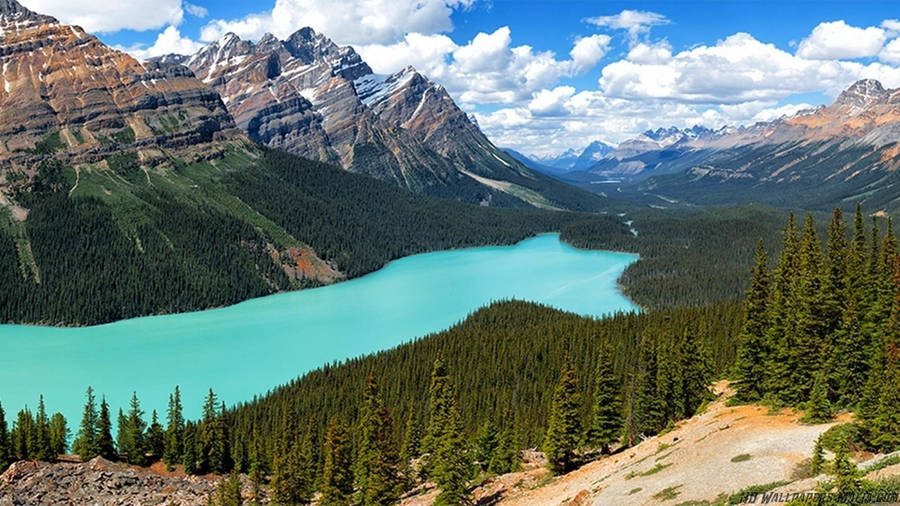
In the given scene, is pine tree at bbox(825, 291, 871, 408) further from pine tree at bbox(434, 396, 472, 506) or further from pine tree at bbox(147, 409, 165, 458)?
pine tree at bbox(147, 409, 165, 458)

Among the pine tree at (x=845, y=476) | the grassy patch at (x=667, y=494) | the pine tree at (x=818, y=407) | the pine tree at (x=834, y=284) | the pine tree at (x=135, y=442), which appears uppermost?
the pine tree at (x=834, y=284)

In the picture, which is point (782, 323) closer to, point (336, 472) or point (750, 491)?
point (750, 491)

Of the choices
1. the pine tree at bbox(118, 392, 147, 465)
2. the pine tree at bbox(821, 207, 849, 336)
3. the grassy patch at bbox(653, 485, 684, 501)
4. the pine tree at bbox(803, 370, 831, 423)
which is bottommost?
the pine tree at bbox(118, 392, 147, 465)

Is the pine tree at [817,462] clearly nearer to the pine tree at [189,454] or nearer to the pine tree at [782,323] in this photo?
the pine tree at [782,323]

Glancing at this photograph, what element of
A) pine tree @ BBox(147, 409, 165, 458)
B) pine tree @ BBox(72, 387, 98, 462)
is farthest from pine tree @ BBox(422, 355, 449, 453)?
pine tree @ BBox(72, 387, 98, 462)

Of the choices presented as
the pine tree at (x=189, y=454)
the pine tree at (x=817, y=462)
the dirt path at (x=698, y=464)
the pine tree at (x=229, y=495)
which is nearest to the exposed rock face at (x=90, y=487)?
the pine tree at (x=229, y=495)

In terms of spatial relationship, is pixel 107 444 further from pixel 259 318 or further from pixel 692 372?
pixel 259 318

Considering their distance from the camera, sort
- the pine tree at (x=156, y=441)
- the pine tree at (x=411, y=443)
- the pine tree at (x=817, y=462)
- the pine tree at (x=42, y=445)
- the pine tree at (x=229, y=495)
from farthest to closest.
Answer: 1. the pine tree at (x=156, y=441)
2. the pine tree at (x=411, y=443)
3. the pine tree at (x=42, y=445)
4. the pine tree at (x=229, y=495)
5. the pine tree at (x=817, y=462)
